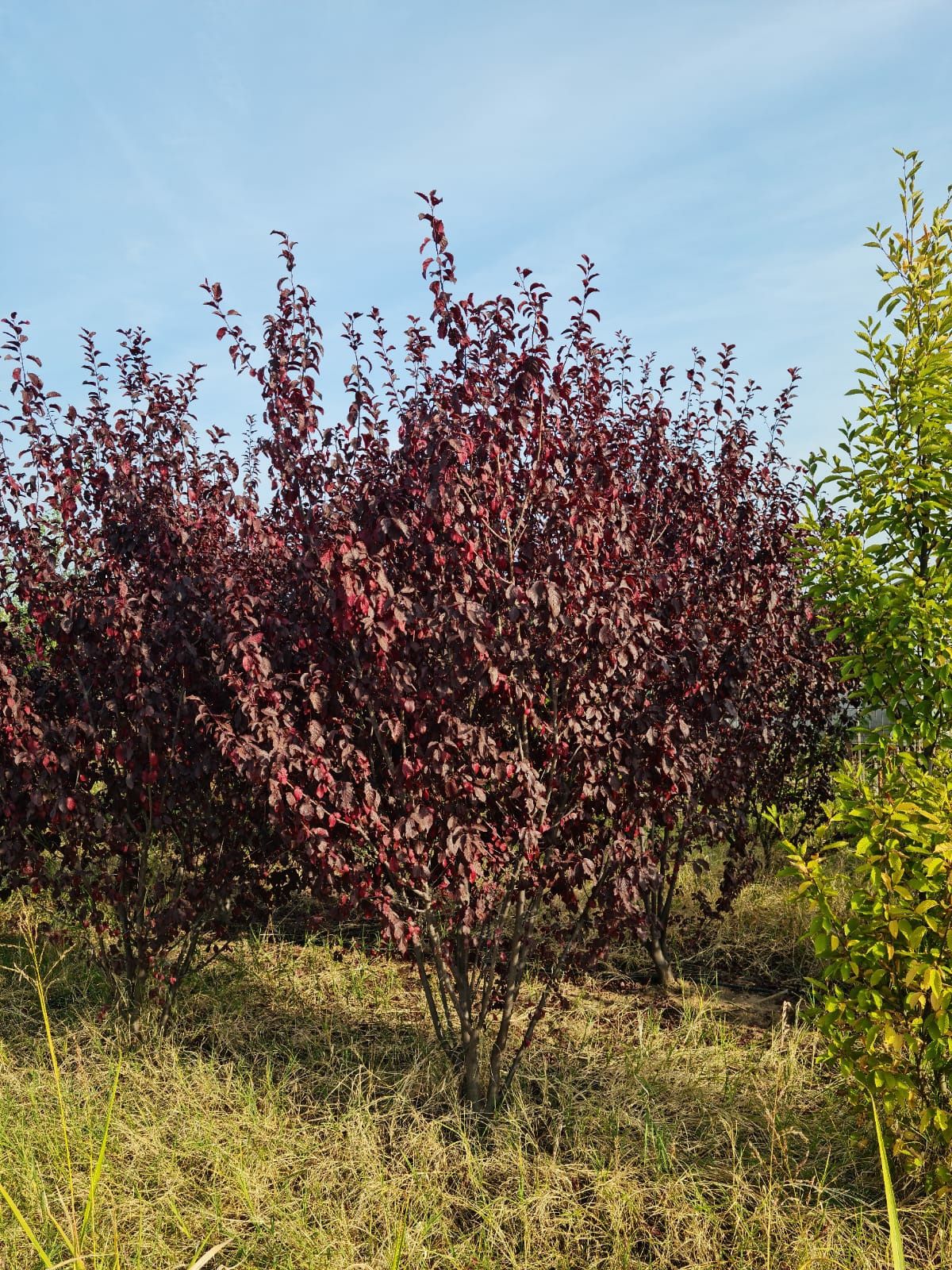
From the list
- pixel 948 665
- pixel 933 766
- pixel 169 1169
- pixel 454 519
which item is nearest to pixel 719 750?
pixel 933 766

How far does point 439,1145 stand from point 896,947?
1775mm

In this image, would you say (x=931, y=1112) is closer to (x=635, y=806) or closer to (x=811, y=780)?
(x=635, y=806)

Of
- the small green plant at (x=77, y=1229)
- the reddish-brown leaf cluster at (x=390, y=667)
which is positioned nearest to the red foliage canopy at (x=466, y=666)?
the reddish-brown leaf cluster at (x=390, y=667)

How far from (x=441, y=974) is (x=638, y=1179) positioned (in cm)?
101

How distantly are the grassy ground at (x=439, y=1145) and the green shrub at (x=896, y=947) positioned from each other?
0.39 m

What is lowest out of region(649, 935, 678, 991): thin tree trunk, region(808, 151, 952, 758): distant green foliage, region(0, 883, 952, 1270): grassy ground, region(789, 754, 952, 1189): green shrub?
region(0, 883, 952, 1270): grassy ground

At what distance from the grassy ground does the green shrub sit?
390 mm

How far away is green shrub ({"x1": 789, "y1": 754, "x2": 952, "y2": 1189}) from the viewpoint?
124 inches

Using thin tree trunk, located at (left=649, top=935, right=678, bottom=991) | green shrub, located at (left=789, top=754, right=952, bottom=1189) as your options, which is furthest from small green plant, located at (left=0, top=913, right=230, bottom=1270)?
thin tree trunk, located at (left=649, top=935, right=678, bottom=991)

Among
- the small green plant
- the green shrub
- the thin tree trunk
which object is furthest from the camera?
A: the thin tree trunk

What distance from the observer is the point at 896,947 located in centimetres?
328

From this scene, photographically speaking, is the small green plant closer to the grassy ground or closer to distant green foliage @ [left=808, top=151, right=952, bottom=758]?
the grassy ground

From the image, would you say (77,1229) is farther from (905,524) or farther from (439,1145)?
(905,524)

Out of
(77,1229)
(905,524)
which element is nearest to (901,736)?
(905,524)
